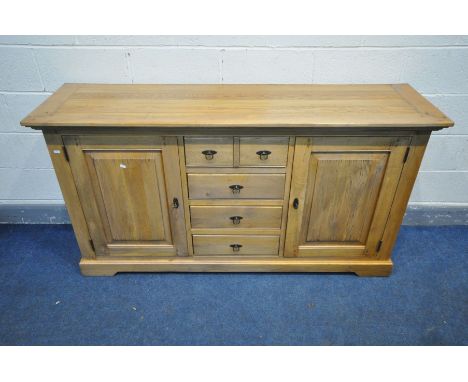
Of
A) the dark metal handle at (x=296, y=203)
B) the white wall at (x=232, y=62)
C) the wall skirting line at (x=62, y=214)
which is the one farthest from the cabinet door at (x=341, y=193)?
the wall skirting line at (x=62, y=214)

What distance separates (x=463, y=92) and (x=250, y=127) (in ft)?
Result: 3.81

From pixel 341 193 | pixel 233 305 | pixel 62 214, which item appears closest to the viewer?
pixel 341 193

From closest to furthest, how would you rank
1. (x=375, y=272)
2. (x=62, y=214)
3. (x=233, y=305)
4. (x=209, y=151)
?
1. (x=209, y=151)
2. (x=233, y=305)
3. (x=375, y=272)
4. (x=62, y=214)

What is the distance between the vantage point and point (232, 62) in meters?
1.60

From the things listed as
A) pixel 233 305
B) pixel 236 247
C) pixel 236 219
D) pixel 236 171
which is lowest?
pixel 233 305

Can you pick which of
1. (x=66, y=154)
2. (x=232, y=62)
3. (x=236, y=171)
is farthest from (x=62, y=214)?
(x=232, y=62)

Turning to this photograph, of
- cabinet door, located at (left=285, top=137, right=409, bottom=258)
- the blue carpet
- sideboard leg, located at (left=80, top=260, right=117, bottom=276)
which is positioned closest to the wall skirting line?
the blue carpet

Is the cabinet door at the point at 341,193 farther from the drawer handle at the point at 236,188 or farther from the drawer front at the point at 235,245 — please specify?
the drawer handle at the point at 236,188

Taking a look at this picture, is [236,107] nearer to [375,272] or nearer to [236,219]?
[236,219]

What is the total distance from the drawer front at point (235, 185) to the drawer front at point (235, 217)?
0.22ft

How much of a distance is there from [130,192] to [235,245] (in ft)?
1.84

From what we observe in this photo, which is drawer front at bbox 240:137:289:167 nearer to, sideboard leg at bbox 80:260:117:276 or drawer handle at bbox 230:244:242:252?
drawer handle at bbox 230:244:242:252

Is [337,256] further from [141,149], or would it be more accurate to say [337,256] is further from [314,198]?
[141,149]

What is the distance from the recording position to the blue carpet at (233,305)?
4.78 feet
